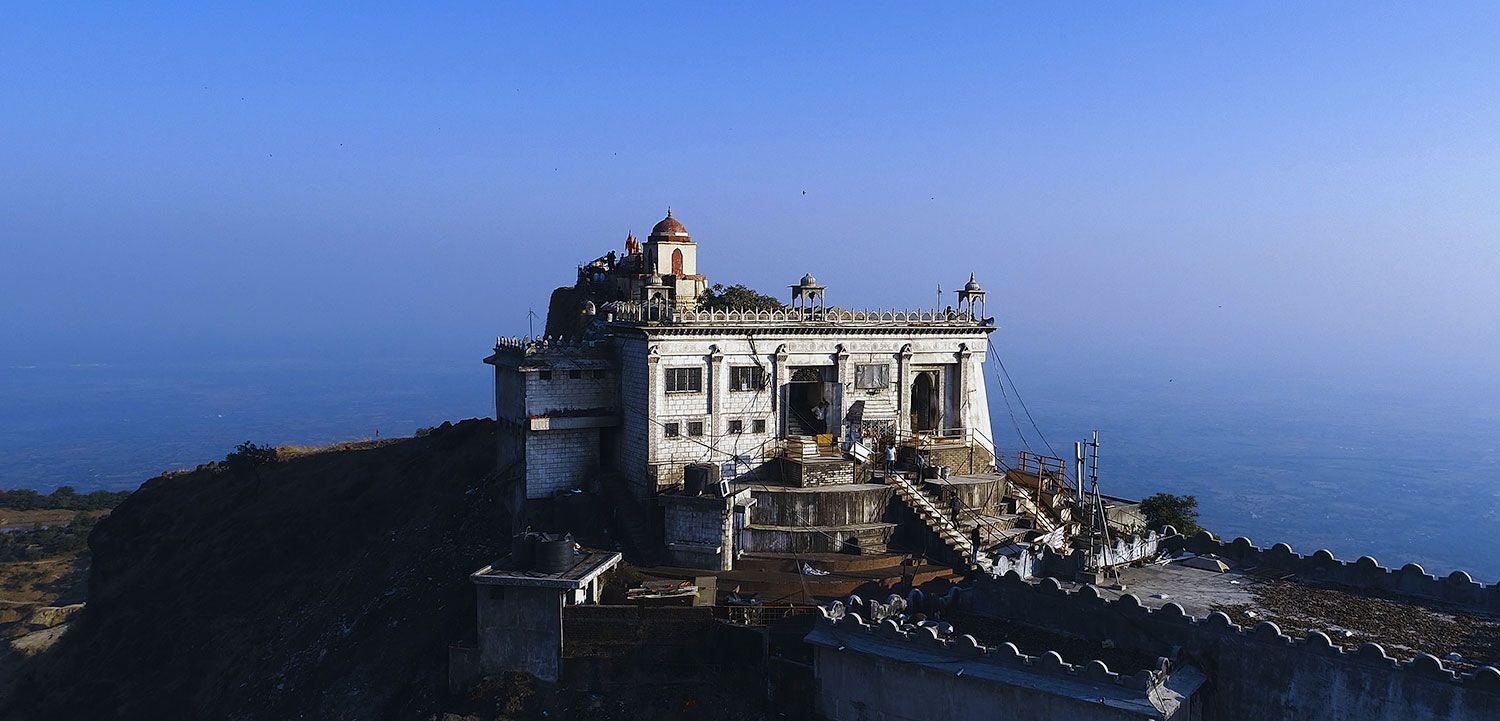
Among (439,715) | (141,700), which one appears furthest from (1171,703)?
(141,700)

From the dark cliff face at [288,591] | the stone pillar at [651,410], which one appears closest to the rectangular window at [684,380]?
the stone pillar at [651,410]

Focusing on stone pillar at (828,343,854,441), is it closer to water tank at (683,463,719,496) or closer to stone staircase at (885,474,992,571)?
stone staircase at (885,474,992,571)

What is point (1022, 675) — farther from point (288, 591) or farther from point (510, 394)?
point (288, 591)

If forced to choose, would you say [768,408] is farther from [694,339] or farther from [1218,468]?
[1218,468]

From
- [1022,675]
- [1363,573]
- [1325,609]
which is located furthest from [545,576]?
[1363,573]

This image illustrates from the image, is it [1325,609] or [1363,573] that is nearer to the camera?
[1325,609]
